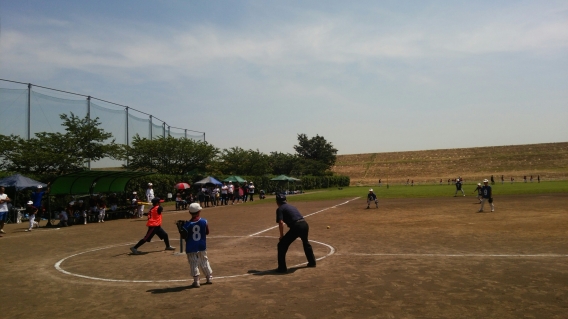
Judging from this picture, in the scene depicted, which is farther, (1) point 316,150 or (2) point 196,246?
(1) point 316,150

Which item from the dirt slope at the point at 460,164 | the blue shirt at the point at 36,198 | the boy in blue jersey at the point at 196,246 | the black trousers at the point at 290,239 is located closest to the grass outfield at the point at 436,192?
the blue shirt at the point at 36,198

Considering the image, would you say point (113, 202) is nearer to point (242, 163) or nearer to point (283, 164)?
point (242, 163)

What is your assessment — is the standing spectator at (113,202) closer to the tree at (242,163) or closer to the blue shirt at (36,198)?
the blue shirt at (36,198)

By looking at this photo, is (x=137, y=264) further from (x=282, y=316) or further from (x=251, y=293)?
(x=282, y=316)

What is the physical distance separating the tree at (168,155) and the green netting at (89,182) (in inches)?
492

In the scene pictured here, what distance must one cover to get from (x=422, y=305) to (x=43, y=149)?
33224 mm

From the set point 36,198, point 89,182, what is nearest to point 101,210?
point 89,182

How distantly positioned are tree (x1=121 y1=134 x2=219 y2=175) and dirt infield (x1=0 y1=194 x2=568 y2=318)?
30.0 meters

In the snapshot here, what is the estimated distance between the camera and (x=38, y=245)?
617 inches

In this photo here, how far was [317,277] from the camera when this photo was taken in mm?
9359

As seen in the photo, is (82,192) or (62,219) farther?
(82,192)

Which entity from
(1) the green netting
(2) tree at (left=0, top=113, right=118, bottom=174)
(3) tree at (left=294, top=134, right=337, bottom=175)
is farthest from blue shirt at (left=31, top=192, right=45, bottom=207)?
(3) tree at (left=294, top=134, right=337, bottom=175)

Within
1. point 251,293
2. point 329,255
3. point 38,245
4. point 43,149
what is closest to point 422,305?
point 251,293

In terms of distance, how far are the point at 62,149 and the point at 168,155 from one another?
1566 centimetres
